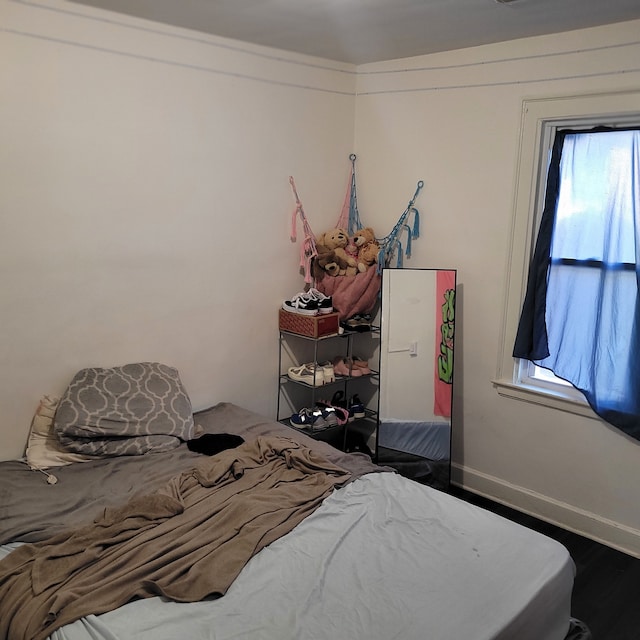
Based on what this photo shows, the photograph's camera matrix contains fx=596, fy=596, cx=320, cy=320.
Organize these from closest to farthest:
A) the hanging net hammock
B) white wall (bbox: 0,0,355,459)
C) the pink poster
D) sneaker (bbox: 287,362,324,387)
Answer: white wall (bbox: 0,0,355,459) → the pink poster → sneaker (bbox: 287,362,324,387) → the hanging net hammock

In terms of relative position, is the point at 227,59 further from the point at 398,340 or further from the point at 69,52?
the point at 398,340

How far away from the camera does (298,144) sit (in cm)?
352

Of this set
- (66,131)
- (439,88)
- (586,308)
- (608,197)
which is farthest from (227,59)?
(586,308)

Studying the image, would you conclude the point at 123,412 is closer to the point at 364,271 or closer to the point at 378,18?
the point at 364,271

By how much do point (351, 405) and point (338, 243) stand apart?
3.27 feet

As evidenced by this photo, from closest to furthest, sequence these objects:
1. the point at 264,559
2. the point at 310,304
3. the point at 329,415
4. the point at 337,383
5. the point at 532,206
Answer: the point at 264,559, the point at 532,206, the point at 310,304, the point at 329,415, the point at 337,383

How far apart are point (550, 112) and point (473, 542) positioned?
2079 millimetres

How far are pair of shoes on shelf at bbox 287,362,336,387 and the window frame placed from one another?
948 millimetres

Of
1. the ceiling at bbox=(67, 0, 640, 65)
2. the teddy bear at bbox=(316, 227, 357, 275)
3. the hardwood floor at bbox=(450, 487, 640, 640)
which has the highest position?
the ceiling at bbox=(67, 0, 640, 65)

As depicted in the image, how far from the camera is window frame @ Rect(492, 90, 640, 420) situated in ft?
9.23

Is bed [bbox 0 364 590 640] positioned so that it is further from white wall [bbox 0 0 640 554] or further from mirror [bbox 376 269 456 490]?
mirror [bbox 376 269 456 490]

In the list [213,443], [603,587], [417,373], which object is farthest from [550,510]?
[213,443]

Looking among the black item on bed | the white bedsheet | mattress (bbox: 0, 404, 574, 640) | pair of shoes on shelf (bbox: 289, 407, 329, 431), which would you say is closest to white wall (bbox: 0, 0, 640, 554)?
pair of shoes on shelf (bbox: 289, 407, 329, 431)

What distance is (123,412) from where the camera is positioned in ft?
8.87
